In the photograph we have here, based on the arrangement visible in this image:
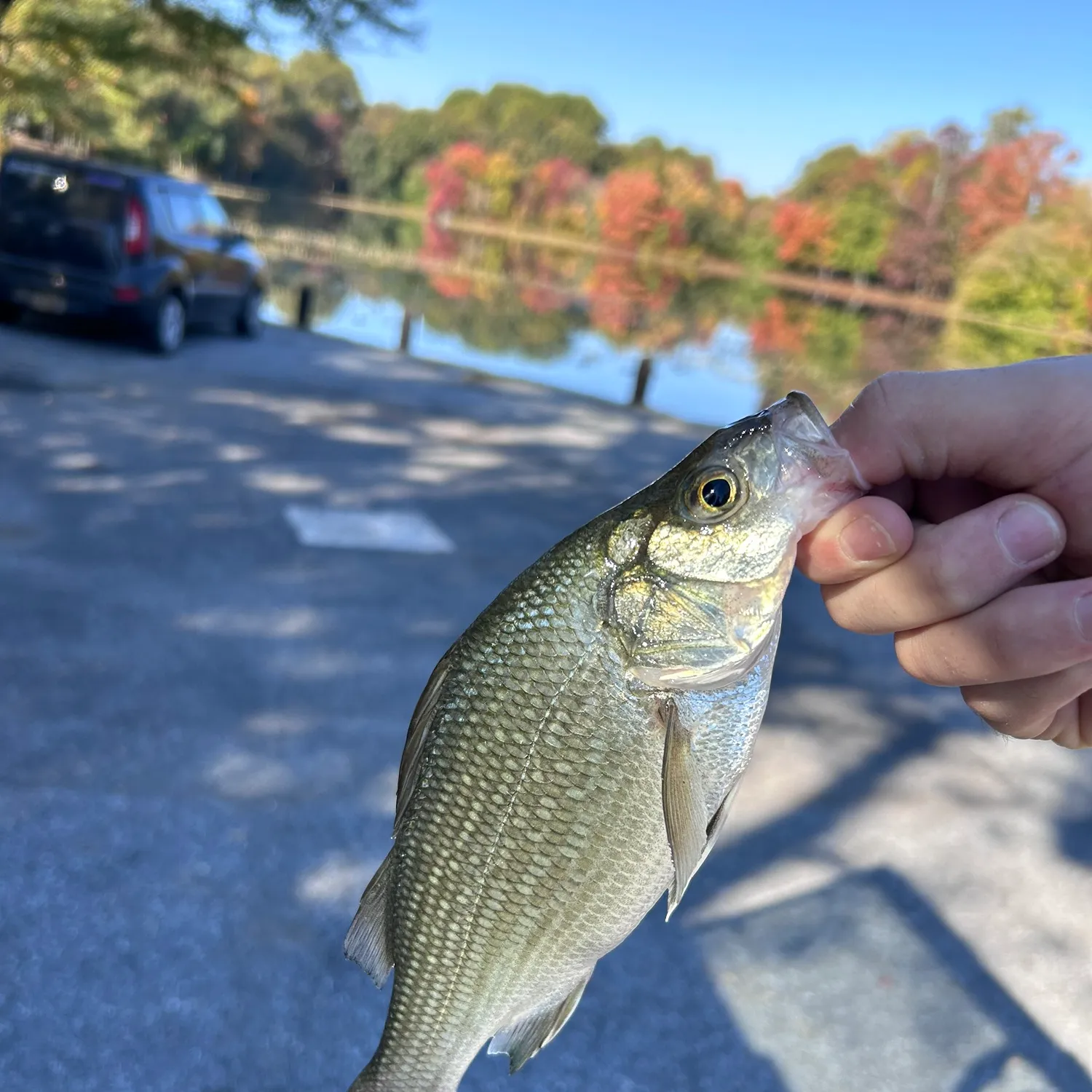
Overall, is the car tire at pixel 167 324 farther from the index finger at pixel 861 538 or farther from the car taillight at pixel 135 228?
the index finger at pixel 861 538

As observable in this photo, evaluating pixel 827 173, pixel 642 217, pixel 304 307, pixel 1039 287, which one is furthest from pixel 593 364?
pixel 827 173

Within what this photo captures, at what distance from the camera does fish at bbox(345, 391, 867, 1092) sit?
5.30ft

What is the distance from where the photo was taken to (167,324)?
42.4 feet

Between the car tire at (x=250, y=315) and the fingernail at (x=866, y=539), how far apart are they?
15.0 meters

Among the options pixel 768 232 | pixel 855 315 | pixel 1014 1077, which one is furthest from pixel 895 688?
pixel 768 232

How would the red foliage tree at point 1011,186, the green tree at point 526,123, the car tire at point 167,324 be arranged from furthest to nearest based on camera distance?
1. the green tree at point 526,123
2. the red foliage tree at point 1011,186
3. the car tire at point 167,324

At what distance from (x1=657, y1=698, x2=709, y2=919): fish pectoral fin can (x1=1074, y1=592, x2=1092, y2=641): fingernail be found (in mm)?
713

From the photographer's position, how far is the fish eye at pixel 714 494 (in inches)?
65.5

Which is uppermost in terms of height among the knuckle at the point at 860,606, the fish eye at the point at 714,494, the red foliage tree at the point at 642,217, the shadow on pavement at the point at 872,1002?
the red foliage tree at the point at 642,217

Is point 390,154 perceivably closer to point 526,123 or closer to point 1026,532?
point 526,123

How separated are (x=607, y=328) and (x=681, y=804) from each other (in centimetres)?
3012

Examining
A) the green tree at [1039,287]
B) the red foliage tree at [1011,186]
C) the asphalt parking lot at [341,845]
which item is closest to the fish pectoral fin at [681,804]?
the asphalt parking lot at [341,845]

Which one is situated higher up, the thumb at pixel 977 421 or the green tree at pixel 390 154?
the green tree at pixel 390 154

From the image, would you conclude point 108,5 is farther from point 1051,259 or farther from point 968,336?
point 1051,259
